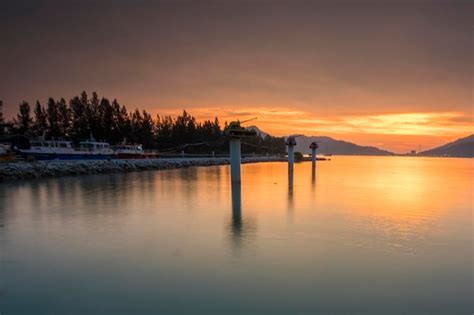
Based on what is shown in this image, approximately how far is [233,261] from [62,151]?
157 feet

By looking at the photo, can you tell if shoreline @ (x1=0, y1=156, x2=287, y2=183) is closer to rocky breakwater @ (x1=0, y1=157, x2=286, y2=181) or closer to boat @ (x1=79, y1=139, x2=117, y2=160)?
rocky breakwater @ (x1=0, y1=157, x2=286, y2=181)

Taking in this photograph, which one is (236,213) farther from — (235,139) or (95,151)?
(95,151)

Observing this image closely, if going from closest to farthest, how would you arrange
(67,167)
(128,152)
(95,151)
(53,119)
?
(67,167) → (95,151) → (128,152) → (53,119)

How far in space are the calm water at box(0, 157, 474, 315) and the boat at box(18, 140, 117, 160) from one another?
34401 millimetres

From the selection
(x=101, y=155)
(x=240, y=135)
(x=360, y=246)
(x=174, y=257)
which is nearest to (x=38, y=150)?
(x=101, y=155)

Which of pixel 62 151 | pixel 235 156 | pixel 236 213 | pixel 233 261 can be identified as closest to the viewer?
pixel 233 261

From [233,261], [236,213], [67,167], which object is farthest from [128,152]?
[233,261]

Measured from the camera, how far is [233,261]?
833 centimetres

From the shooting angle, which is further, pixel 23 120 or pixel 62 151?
pixel 23 120

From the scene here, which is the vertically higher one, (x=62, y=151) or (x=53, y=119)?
(x=53, y=119)

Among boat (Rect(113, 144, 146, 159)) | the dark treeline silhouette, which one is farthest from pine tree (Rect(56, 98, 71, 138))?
boat (Rect(113, 144, 146, 159))

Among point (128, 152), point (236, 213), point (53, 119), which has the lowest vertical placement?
point (236, 213)

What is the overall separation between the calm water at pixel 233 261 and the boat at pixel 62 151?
113ft

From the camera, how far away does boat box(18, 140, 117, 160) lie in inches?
1776
